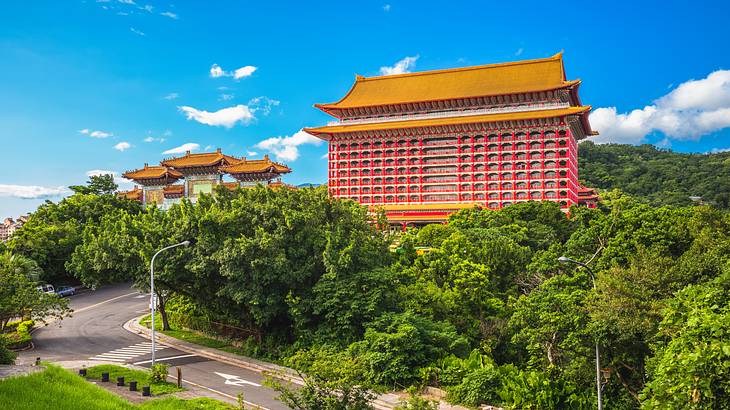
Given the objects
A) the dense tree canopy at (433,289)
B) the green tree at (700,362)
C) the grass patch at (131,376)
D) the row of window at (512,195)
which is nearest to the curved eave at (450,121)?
the row of window at (512,195)

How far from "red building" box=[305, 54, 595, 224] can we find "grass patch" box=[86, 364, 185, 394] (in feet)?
143

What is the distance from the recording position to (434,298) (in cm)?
3528

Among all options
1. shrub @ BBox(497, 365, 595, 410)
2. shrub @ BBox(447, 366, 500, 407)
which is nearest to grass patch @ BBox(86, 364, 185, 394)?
shrub @ BBox(447, 366, 500, 407)

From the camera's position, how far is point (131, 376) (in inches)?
1056

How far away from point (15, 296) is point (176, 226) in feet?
31.9

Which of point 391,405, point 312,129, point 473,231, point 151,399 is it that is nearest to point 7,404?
point 151,399

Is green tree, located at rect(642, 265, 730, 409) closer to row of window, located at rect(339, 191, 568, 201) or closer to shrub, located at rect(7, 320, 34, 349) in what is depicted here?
shrub, located at rect(7, 320, 34, 349)

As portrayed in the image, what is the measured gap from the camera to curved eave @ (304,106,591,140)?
63.2 m

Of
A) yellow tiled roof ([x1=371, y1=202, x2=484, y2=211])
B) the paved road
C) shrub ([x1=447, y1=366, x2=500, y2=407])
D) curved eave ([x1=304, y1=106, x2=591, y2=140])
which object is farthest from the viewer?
yellow tiled roof ([x1=371, y1=202, x2=484, y2=211])

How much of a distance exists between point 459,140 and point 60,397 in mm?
56389

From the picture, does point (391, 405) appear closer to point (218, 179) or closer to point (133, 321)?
point (133, 321)

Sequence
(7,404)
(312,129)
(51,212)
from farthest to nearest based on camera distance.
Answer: (312,129), (51,212), (7,404)

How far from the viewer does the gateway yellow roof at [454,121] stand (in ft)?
208

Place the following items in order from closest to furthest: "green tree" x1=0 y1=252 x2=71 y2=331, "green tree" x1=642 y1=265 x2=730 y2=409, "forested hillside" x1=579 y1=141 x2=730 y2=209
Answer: "green tree" x1=642 y1=265 x2=730 y2=409 → "green tree" x1=0 y1=252 x2=71 y2=331 → "forested hillside" x1=579 y1=141 x2=730 y2=209
